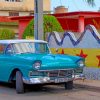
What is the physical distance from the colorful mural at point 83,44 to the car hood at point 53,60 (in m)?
2.60

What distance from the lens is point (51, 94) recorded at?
39.8ft

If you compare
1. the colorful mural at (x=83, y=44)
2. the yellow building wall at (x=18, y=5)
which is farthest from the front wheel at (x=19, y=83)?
the yellow building wall at (x=18, y=5)

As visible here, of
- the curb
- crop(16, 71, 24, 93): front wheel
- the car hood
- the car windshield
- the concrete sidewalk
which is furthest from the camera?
the car windshield

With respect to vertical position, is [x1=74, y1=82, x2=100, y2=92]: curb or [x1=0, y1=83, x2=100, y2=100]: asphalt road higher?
[x1=74, y1=82, x2=100, y2=92]: curb

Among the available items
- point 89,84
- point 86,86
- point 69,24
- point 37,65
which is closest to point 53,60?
point 37,65

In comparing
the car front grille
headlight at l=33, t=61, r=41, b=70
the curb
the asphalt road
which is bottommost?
the asphalt road

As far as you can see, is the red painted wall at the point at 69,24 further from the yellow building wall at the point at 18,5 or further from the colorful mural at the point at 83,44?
the yellow building wall at the point at 18,5

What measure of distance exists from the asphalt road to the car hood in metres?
0.83

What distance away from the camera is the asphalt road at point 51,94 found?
37.5 feet

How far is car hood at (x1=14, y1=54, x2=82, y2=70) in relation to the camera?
39.1 feet

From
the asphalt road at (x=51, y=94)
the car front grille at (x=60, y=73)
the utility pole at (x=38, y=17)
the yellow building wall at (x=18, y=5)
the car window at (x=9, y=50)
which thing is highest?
the yellow building wall at (x=18, y=5)

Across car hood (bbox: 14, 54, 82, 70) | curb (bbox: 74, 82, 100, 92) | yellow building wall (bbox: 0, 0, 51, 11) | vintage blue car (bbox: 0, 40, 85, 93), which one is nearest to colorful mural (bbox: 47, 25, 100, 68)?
curb (bbox: 74, 82, 100, 92)

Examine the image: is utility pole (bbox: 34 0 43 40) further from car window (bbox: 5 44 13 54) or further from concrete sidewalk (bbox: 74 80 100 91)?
concrete sidewalk (bbox: 74 80 100 91)

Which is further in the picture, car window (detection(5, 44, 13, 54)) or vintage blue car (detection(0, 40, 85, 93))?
car window (detection(5, 44, 13, 54))
